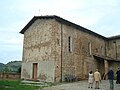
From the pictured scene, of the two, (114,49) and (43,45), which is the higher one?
(114,49)

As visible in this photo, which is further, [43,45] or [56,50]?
[43,45]

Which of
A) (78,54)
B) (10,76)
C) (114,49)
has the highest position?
(114,49)

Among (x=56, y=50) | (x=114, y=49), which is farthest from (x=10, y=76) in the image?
(x=114, y=49)

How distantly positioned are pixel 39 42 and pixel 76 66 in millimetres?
5485

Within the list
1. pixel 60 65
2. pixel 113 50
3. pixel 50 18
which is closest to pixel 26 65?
pixel 60 65

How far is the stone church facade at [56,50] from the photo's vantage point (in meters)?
23.2

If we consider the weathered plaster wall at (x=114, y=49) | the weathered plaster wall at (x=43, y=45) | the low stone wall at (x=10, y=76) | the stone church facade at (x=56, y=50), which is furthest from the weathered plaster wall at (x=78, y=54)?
the low stone wall at (x=10, y=76)

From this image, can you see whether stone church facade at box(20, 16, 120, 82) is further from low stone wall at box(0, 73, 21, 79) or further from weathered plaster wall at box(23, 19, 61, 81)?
low stone wall at box(0, 73, 21, 79)

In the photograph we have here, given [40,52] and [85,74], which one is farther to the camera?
[85,74]

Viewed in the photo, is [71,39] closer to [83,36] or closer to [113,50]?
[83,36]

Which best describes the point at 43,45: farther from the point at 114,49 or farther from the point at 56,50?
the point at 114,49

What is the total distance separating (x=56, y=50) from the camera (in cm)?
2325

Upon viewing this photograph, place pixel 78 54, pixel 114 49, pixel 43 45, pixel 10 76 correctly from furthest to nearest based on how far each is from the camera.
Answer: pixel 114 49, pixel 10 76, pixel 78 54, pixel 43 45

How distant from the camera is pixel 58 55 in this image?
76.5 feet
